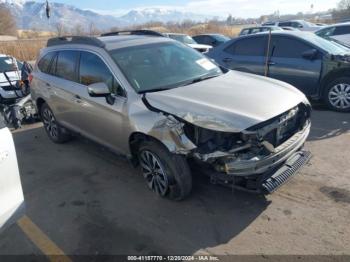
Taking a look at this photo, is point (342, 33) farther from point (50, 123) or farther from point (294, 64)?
point (50, 123)

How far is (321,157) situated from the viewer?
5.01 meters

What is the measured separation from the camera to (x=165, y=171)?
12.7ft

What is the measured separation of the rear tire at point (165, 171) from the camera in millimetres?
3773

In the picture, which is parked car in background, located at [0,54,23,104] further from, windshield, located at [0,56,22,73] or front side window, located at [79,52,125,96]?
front side window, located at [79,52,125,96]

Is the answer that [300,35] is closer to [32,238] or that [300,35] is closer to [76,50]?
[76,50]

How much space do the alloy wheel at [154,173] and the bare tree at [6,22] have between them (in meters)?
52.4

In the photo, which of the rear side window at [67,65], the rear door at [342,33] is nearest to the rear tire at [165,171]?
the rear side window at [67,65]

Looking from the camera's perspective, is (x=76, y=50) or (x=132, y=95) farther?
(x=76, y=50)

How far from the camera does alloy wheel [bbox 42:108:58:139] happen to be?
630 centimetres

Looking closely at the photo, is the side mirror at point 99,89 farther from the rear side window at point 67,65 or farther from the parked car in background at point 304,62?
the parked car in background at point 304,62

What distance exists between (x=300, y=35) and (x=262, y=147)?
4.95 m

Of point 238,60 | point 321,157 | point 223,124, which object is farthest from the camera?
point 238,60

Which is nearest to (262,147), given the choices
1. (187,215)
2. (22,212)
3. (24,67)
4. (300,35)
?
(187,215)

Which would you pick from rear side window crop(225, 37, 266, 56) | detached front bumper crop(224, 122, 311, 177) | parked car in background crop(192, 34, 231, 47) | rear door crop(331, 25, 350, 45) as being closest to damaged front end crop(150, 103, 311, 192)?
detached front bumper crop(224, 122, 311, 177)
